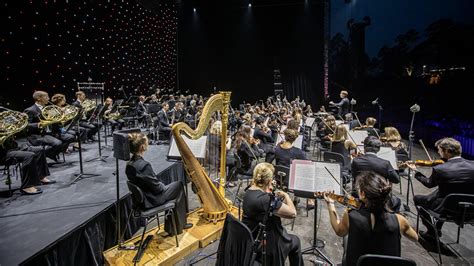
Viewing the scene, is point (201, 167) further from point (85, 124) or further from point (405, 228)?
point (85, 124)

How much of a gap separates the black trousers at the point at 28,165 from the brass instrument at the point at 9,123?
0.29 metres

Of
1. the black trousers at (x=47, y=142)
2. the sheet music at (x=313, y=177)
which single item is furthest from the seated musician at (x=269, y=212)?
the black trousers at (x=47, y=142)

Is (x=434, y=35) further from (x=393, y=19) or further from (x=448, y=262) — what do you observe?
(x=448, y=262)

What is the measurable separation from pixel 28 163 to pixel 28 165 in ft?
0.11

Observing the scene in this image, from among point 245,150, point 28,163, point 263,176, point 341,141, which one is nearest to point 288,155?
point 245,150

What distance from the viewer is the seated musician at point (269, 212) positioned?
2.56 meters

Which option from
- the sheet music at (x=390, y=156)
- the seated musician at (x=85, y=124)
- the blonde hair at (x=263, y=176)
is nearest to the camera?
the blonde hair at (x=263, y=176)

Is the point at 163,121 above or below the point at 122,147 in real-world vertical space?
above

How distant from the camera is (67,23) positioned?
393 inches

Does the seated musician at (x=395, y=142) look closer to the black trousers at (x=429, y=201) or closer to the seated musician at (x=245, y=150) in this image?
the black trousers at (x=429, y=201)

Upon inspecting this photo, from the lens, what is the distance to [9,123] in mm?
4289

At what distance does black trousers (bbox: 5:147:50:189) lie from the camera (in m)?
4.49

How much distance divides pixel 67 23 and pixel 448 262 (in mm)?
11988

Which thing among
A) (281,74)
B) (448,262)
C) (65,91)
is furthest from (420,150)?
(65,91)
